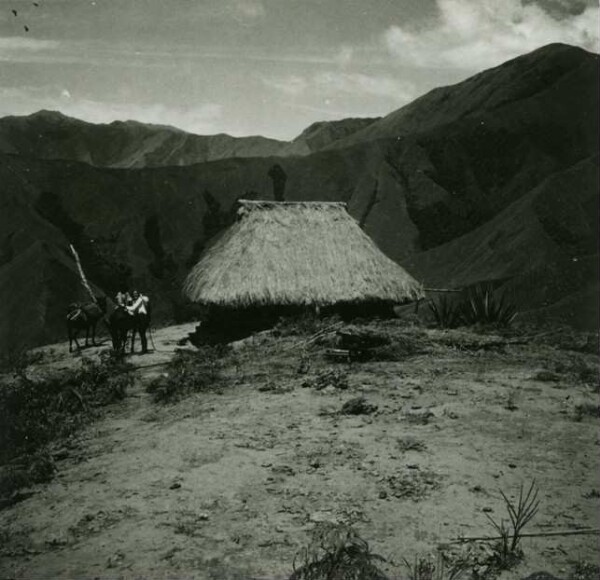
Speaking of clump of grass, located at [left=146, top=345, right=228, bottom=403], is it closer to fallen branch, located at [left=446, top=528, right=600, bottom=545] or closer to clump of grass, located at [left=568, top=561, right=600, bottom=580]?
fallen branch, located at [left=446, top=528, right=600, bottom=545]

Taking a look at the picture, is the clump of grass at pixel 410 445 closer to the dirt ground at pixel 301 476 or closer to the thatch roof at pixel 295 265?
the dirt ground at pixel 301 476

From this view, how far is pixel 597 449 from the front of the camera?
6.16m

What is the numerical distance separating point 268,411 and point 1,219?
104 feet

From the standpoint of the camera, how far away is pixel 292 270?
1393cm

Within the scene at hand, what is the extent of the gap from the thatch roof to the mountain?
55.0 metres

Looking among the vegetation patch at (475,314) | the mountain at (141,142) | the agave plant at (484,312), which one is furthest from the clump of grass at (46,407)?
the mountain at (141,142)

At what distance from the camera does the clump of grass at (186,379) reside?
338 inches

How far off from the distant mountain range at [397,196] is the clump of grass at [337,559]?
2099 centimetres

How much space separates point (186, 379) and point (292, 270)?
5500mm

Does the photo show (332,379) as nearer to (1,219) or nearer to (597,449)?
(597,449)

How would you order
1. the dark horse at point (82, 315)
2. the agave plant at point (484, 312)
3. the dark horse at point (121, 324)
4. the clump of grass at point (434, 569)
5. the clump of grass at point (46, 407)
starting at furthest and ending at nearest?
the agave plant at point (484, 312) → the dark horse at point (82, 315) → the dark horse at point (121, 324) → the clump of grass at point (46, 407) → the clump of grass at point (434, 569)

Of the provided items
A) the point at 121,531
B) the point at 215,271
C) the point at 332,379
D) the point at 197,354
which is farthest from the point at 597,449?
the point at 215,271

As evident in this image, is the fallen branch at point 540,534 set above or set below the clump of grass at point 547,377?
below

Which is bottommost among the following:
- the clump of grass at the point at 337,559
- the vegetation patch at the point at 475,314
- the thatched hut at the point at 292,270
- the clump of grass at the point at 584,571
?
the clump of grass at the point at 584,571
